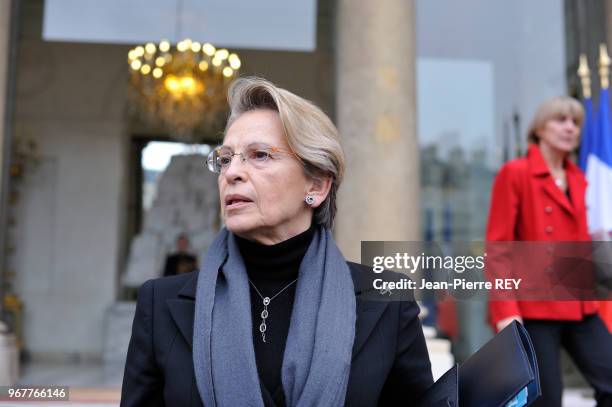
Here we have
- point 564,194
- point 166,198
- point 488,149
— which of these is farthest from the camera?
point 166,198

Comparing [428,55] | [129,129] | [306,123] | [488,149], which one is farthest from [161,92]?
[306,123]

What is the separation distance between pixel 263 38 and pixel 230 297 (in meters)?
9.98

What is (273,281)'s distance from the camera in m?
2.01

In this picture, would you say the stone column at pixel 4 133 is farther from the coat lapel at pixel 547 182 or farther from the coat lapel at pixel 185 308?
the coat lapel at pixel 185 308

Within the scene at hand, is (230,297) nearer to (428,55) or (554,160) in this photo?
(554,160)

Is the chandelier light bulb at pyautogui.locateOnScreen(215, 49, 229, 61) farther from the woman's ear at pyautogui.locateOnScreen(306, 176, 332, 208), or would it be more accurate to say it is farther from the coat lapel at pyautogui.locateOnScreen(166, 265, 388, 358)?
the coat lapel at pyautogui.locateOnScreen(166, 265, 388, 358)

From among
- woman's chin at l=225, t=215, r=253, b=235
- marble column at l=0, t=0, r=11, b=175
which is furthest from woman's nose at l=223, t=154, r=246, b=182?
marble column at l=0, t=0, r=11, b=175

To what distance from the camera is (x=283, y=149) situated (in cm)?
200

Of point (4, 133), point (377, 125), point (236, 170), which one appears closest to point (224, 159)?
point (236, 170)

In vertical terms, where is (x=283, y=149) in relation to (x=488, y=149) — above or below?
below

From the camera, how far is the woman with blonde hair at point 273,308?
5.78ft

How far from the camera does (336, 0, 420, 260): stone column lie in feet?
19.4

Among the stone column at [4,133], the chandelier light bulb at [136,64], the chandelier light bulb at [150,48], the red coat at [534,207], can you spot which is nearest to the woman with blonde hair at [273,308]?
the red coat at [534,207]

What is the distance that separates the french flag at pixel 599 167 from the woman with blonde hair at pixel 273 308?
12.2 ft
